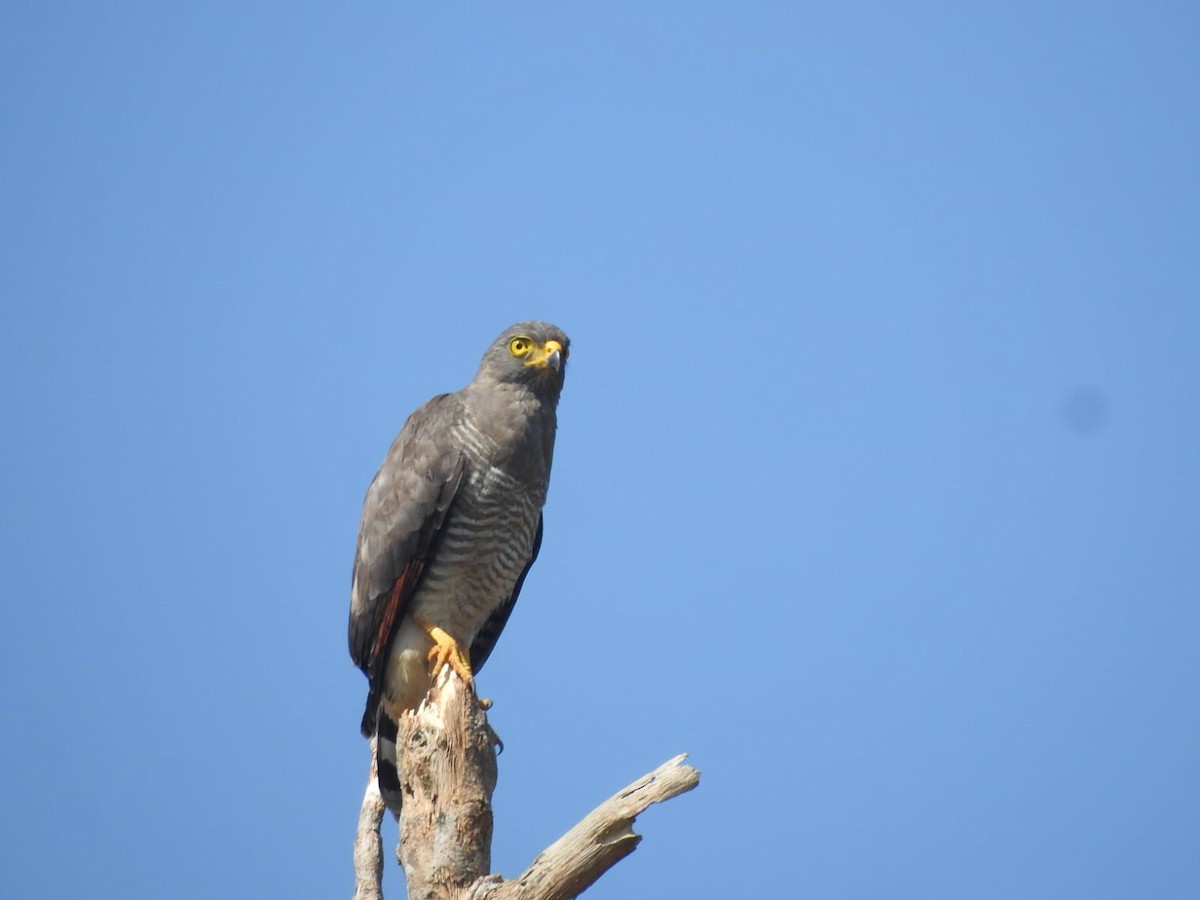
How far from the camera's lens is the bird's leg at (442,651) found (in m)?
5.65

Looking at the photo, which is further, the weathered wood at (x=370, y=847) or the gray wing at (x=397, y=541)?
the gray wing at (x=397, y=541)

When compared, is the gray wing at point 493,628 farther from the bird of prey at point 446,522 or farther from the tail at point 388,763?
the tail at point 388,763

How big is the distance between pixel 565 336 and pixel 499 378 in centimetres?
41

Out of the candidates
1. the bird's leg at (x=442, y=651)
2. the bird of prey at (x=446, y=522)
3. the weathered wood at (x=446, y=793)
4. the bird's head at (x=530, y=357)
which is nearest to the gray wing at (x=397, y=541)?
the bird of prey at (x=446, y=522)

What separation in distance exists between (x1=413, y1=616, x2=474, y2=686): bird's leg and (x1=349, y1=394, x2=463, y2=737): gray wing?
16 cm

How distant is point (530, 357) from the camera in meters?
6.05

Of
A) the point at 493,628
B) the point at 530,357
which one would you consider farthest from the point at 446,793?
the point at 530,357

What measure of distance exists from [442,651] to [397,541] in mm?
578

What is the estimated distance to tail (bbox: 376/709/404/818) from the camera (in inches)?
224

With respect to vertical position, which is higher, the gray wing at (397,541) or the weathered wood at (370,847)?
the gray wing at (397,541)

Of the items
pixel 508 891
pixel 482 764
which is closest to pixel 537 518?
pixel 482 764

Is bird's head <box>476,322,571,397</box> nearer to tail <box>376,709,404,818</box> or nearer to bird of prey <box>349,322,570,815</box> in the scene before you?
bird of prey <box>349,322,570,815</box>

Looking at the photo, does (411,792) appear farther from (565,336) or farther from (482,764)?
(565,336)

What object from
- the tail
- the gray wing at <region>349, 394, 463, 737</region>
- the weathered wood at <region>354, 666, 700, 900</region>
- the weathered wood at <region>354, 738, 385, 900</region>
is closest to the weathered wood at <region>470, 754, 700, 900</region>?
the weathered wood at <region>354, 666, 700, 900</region>
